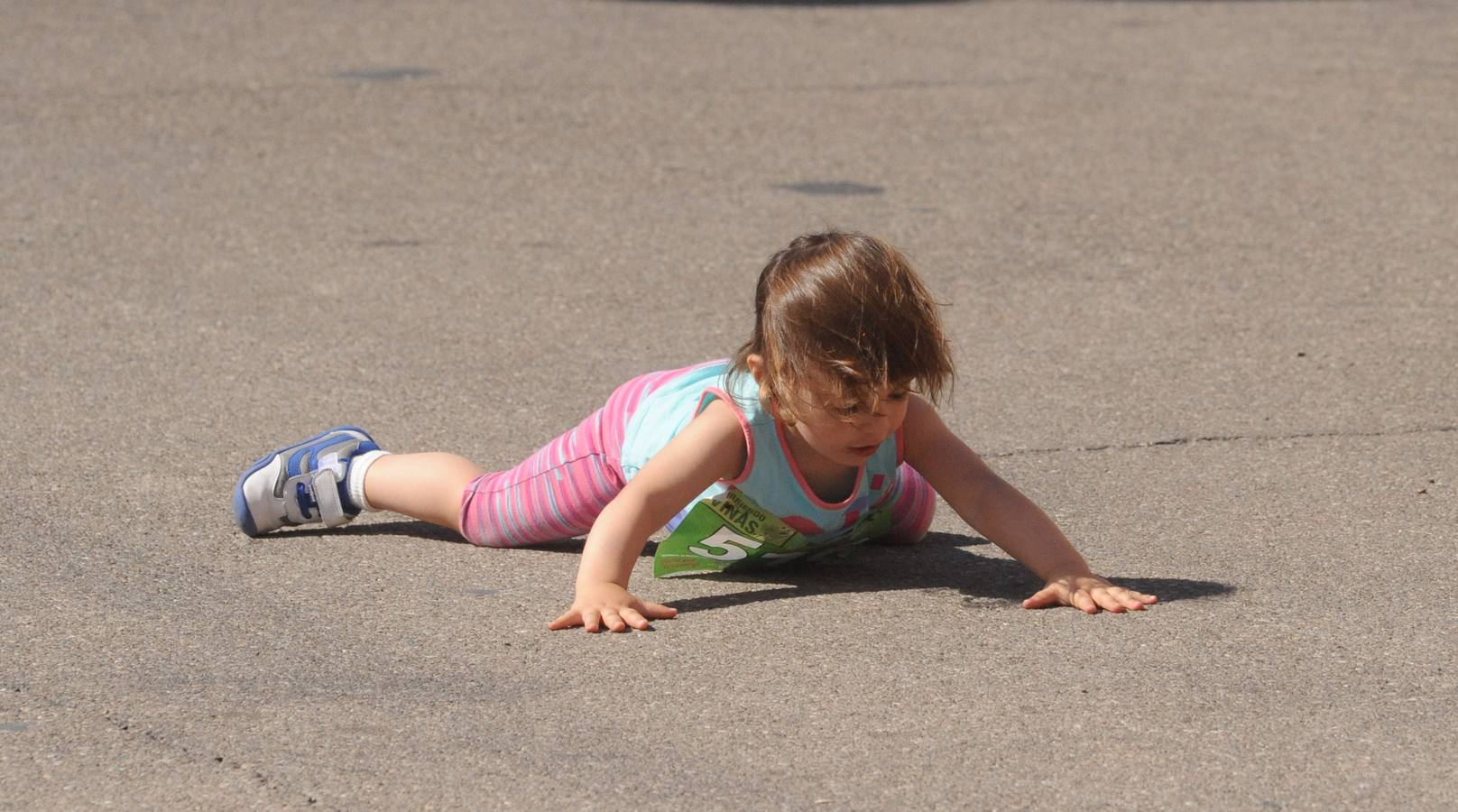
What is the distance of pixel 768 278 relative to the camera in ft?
11.0

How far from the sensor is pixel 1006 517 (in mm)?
3551

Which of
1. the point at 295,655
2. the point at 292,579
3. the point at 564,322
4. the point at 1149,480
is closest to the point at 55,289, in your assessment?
the point at 564,322

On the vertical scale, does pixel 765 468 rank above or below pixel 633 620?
above

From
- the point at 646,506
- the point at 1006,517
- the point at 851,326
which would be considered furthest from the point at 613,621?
the point at 1006,517

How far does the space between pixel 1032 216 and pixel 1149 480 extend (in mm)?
2677

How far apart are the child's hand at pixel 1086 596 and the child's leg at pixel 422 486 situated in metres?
1.27

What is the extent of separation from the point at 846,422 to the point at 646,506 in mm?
411

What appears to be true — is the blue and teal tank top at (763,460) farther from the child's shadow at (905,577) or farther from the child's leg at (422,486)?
the child's leg at (422,486)

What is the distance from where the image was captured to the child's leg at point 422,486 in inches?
157

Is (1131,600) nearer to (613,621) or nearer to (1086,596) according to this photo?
(1086,596)

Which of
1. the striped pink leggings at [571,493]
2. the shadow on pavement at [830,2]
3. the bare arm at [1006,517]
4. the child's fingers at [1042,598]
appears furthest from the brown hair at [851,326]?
the shadow on pavement at [830,2]

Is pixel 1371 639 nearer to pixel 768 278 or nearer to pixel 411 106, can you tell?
pixel 768 278

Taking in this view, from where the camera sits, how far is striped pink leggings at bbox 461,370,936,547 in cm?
384

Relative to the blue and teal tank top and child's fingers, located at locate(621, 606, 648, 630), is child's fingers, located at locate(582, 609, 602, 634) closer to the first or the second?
child's fingers, located at locate(621, 606, 648, 630)
